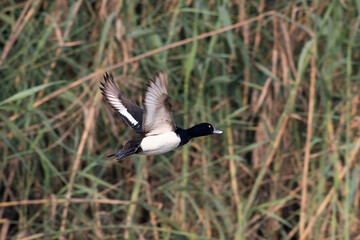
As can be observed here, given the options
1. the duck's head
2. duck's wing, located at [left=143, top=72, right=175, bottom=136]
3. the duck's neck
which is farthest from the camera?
the duck's head

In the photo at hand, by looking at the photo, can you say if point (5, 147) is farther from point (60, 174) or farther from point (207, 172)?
point (207, 172)

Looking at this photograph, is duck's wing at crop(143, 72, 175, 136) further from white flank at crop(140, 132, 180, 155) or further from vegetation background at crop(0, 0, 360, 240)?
vegetation background at crop(0, 0, 360, 240)

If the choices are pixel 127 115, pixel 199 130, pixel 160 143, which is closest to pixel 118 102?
pixel 127 115

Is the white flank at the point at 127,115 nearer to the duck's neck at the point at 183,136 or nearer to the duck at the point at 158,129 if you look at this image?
the duck at the point at 158,129

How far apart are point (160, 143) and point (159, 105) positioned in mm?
138

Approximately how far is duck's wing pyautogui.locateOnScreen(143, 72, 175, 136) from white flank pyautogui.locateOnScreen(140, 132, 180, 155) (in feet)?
0.08

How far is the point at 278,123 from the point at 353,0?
30.1 inches

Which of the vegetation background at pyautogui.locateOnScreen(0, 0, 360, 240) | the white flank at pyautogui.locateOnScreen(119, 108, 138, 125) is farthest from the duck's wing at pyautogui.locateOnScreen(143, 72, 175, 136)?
the vegetation background at pyautogui.locateOnScreen(0, 0, 360, 240)

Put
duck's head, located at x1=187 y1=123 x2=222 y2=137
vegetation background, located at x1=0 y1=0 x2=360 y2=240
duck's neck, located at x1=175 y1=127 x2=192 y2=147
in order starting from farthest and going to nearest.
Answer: vegetation background, located at x1=0 y1=0 x2=360 y2=240 < duck's head, located at x1=187 y1=123 x2=222 y2=137 < duck's neck, located at x1=175 y1=127 x2=192 y2=147

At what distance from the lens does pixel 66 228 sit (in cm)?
350

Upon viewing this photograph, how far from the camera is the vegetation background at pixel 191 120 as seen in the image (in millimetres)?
3514

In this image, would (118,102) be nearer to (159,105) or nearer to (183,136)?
(183,136)

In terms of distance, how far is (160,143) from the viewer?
267 centimetres

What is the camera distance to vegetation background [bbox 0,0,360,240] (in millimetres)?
3514
